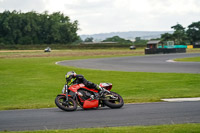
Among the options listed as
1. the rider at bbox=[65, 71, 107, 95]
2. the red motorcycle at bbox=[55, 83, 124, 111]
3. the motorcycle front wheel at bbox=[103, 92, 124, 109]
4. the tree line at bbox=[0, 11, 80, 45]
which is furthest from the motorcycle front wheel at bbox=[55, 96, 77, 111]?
the tree line at bbox=[0, 11, 80, 45]

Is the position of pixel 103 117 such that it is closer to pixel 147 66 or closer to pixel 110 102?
pixel 110 102

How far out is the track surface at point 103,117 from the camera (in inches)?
353

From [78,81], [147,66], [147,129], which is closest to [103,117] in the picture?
[78,81]

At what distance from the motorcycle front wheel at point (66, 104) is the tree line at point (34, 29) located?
120300mm

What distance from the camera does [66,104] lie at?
1116cm

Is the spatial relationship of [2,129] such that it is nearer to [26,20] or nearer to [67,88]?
[67,88]

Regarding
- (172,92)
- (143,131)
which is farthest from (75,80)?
(172,92)

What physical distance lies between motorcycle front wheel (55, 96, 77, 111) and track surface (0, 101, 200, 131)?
0.19 metres

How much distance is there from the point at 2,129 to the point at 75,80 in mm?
3332

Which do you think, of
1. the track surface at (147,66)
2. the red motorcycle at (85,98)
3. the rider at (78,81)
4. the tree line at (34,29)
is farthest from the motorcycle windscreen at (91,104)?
the tree line at (34,29)

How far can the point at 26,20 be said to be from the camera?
Result: 456 feet

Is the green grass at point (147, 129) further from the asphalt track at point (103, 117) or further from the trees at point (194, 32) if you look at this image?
the trees at point (194, 32)

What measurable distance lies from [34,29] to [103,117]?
133m

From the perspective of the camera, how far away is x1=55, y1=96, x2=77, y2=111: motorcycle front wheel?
36.3ft
